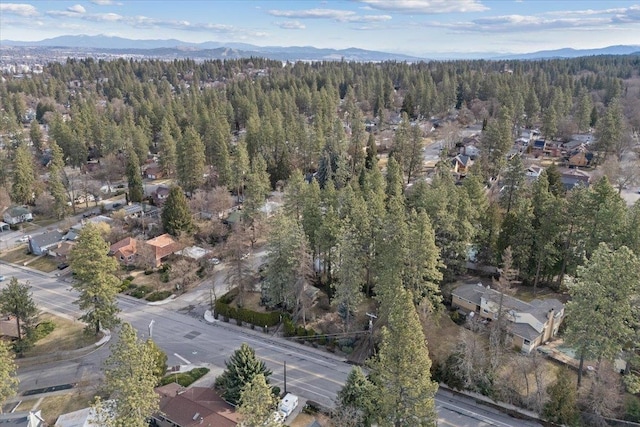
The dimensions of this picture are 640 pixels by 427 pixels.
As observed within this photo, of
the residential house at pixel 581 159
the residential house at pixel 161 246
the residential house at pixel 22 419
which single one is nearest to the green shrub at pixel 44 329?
the residential house at pixel 22 419

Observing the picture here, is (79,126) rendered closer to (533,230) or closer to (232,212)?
(232,212)

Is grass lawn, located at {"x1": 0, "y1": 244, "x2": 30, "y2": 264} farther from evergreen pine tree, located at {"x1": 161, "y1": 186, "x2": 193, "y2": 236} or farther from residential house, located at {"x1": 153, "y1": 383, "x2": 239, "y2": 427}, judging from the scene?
residential house, located at {"x1": 153, "y1": 383, "x2": 239, "y2": 427}

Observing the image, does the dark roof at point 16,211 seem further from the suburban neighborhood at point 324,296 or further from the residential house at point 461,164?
the residential house at point 461,164

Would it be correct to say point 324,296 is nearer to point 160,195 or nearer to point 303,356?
point 303,356

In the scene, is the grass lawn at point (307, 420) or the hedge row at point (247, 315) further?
the hedge row at point (247, 315)

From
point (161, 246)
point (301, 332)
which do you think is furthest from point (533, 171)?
point (161, 246)

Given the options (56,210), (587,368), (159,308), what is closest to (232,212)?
(159,308)
